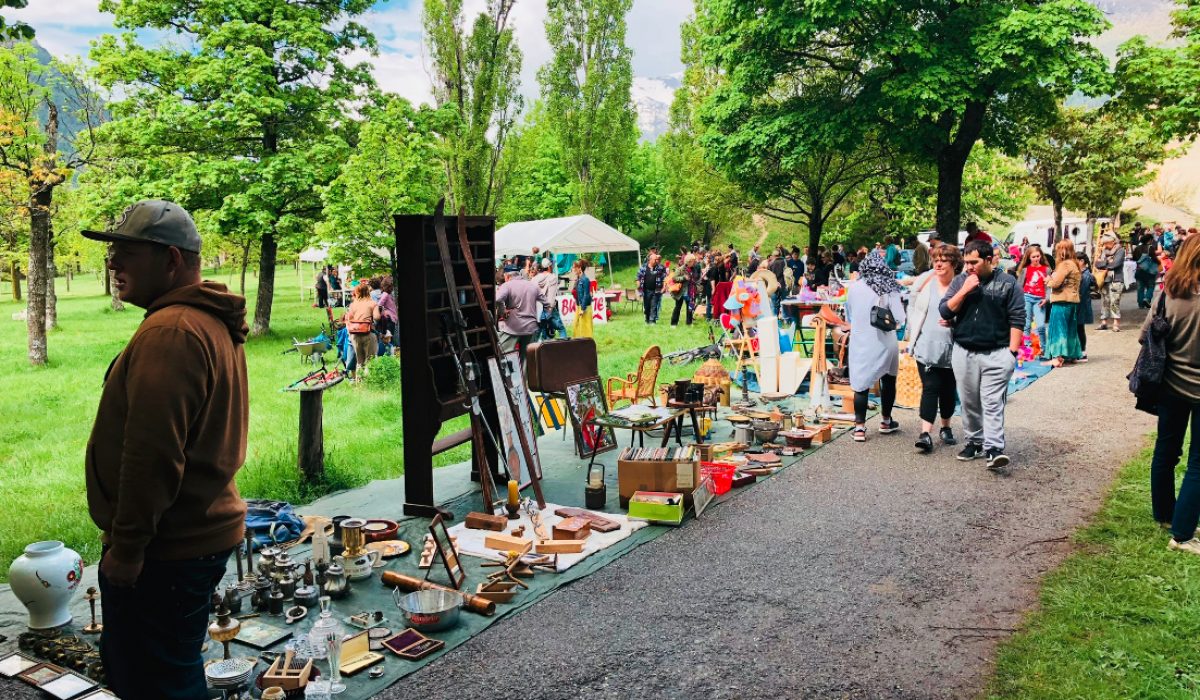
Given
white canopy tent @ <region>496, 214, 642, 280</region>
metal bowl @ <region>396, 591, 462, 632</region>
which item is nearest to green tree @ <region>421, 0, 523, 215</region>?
white canopy tent @ <region>496, 214, 642, 280</region>

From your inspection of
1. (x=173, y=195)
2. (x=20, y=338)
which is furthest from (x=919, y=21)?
(x=20, y=338)

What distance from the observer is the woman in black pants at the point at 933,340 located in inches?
289

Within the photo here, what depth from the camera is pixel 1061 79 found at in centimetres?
1762

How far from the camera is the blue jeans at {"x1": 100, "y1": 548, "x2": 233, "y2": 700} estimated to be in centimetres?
245

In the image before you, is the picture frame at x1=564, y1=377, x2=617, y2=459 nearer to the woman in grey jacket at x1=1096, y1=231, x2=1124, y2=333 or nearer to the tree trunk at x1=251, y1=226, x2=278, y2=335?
the woman in grey jacket at x1=1096, y1=231, x2=1124, y2=333

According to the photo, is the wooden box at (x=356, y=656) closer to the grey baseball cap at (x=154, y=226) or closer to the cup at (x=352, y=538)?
the cup at (x=352, y=538)

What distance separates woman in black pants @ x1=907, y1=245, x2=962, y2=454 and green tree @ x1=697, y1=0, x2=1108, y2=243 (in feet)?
38.9

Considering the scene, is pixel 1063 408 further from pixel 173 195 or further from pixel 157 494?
pixel 173 195

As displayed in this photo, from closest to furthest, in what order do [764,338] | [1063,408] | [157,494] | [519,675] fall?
[157,494]
[519,675]
[1063,408]
[764,338]

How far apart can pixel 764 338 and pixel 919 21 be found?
13.9m

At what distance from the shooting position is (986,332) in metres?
6.80

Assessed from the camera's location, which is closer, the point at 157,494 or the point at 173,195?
the point at 157,494

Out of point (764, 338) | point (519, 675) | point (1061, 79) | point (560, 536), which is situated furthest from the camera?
point (1061, 79)

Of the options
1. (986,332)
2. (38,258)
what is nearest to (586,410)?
(986,332)
